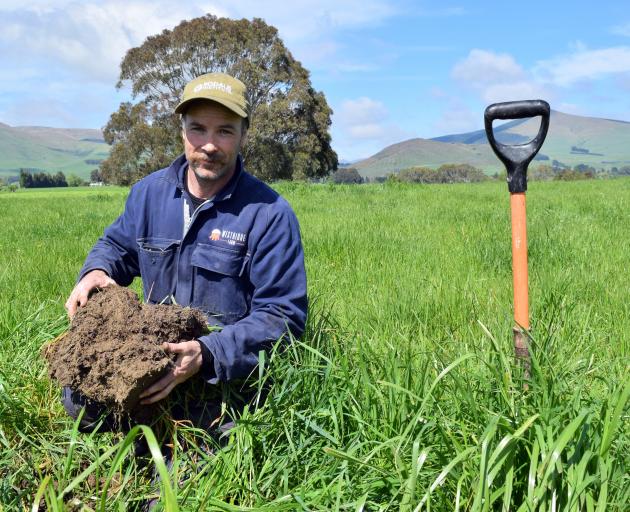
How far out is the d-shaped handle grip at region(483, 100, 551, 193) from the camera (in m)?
2.60

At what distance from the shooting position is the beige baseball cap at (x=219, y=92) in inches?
Result: 117

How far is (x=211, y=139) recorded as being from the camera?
3.09 meters

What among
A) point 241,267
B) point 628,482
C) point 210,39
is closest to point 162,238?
point 241,267

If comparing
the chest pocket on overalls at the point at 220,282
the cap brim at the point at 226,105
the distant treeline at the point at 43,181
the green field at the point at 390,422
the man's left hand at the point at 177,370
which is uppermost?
the distant treeline at the point at 43,181

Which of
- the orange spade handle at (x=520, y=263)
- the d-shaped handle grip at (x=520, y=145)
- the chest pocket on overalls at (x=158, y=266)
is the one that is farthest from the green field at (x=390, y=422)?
the d-shaped handle grip at (x=520, y=145)

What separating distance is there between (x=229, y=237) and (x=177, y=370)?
32.8 inches

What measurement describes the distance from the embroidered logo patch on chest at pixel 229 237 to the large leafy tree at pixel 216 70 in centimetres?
3419

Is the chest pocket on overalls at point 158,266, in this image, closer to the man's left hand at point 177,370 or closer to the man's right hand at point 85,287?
the man's right hand at point 85,287

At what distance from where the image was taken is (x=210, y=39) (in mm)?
37562

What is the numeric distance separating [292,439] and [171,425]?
54 centimetres

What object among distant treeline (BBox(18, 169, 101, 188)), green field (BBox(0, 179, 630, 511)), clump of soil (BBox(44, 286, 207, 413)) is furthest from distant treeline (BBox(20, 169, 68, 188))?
clump of soil (BBox(44, 286, 207, 413))

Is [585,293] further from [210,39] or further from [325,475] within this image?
[210,39]

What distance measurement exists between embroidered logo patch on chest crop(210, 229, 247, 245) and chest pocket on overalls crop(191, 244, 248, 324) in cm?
5

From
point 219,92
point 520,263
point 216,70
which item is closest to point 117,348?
point 219,92
